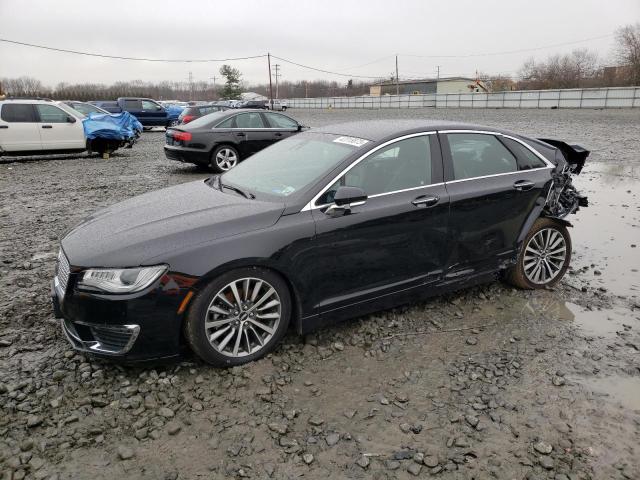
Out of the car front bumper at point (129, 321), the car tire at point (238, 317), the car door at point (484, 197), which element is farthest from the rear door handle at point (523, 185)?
the car front bumper at point (129, 321)

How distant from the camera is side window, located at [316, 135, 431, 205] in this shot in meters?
3.72

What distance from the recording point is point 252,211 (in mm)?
3469

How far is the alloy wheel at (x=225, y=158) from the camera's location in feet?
37.4

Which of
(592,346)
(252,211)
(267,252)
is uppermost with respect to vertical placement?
(252,211)

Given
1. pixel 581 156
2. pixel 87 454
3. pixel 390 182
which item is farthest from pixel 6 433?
pixel 581 156

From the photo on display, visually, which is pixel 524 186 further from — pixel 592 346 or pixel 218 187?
pixel 218 187

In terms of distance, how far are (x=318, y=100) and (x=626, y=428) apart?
7732cm

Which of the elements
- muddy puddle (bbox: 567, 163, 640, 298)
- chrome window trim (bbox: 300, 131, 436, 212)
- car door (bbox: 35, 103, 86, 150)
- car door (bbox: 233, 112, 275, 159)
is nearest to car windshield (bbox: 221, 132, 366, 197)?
chrome window trim (bbox: 300, 131, 436, 212)

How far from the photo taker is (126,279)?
3.04 metres

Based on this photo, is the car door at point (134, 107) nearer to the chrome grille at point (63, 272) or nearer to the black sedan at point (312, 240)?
the black sedan at point (312, 240)

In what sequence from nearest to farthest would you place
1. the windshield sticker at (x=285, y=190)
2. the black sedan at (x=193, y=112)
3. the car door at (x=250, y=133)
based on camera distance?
the windshield sticker at (x=285, y=190)
the car door at (x=250, y=133)
the black sedan at (x=193, y=112)

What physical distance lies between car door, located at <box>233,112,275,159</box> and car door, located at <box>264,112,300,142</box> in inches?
5.0

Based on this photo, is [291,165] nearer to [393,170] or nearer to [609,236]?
[393,170]

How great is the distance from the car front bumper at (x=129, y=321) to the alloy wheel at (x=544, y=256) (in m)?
3.22
